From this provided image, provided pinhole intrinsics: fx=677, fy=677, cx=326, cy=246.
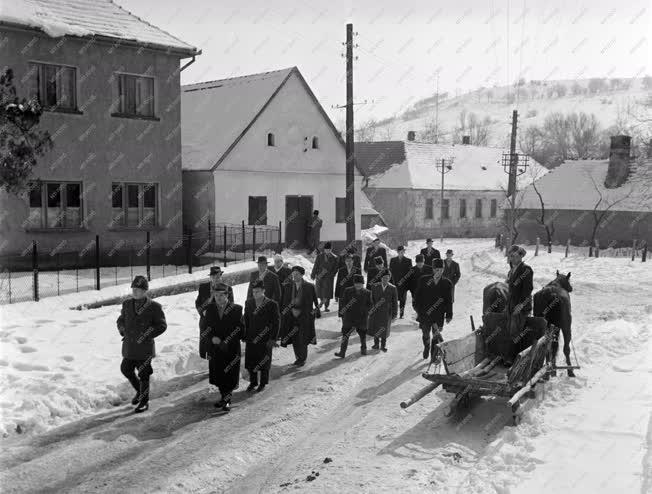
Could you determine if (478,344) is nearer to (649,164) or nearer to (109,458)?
(109,458)

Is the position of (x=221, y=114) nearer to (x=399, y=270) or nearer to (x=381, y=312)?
(x=399, y=270)

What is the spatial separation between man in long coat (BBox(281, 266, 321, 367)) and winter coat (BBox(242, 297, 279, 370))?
1.47 metres

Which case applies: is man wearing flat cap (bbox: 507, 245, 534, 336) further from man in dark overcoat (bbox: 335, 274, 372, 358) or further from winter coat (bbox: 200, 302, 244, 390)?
winter coat (bbox: 200, 302, 244, 390)

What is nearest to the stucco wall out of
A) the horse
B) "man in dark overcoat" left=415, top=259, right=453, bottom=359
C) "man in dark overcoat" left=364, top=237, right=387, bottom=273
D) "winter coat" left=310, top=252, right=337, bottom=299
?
"winter coat" left=310, top=252, right=337, bottom=299

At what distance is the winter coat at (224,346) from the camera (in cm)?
914

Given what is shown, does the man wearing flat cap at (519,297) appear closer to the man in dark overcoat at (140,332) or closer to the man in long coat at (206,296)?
the man in long coat at (206,296)

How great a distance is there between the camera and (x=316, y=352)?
488 inches

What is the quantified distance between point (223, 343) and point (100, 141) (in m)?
12.7

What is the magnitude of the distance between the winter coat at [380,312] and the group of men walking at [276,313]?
0.06ft

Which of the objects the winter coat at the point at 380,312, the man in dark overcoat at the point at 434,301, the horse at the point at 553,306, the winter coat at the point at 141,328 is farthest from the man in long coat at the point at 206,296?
the horse at the point at 553,306

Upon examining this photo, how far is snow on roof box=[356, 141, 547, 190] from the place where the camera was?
48.1 meters

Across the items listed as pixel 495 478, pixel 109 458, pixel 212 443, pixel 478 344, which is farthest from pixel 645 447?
pixel 109 458

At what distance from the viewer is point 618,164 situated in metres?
39.8

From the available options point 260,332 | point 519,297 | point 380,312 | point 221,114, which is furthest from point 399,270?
point 221,114
